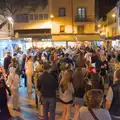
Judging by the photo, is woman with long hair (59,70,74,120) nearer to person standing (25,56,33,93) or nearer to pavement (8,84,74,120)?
pavement (8,84,74,120)

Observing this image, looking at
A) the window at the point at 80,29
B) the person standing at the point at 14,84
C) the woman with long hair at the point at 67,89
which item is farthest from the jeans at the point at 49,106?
the window at the point at 80,29

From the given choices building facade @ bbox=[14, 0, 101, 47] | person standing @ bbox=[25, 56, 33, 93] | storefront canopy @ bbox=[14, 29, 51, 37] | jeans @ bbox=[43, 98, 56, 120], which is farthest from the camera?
building facade @ bbox=[14, 0, 101, 47]

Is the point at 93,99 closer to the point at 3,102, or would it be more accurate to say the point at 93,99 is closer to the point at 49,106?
the point at 49,106

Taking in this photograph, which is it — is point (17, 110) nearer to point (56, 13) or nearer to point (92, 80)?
point (92, 80)

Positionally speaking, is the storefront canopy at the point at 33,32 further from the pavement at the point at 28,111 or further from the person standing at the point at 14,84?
the person standing at the point at 14,84

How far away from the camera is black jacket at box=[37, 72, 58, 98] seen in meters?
8.00

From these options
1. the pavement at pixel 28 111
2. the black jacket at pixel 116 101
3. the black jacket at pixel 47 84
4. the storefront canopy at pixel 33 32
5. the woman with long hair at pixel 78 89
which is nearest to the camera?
the black jacket at pixel 116 101

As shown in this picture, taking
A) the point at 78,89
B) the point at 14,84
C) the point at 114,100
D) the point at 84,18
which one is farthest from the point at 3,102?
Answer: the point at 84,18

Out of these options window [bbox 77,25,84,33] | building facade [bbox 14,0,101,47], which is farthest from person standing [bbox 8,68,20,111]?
window [bbox 77,25,84,33]

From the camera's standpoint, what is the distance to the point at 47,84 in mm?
8008

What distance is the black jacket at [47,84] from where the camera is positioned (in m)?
8.00

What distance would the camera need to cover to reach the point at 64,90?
837 centimetres

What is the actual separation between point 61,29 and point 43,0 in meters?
6.46

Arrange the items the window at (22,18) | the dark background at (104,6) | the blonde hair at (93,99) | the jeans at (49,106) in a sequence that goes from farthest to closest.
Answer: the dark background at (104,6) < the window at (22,18) < the jeans at (49,106) < the blonde hair at (93,99)
